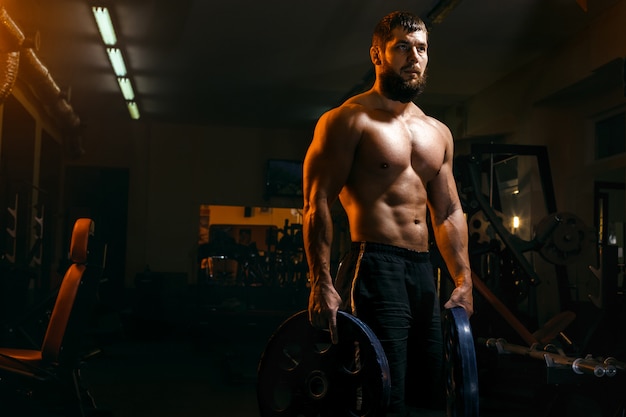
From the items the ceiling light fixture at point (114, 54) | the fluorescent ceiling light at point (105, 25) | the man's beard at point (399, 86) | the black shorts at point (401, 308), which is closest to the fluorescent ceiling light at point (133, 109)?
the ceiling light fixture at point (114, 54)

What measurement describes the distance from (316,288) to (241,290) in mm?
→ 8340

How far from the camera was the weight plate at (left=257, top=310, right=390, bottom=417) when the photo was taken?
176cm

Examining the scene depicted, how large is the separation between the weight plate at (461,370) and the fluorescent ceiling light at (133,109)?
815 centimetres

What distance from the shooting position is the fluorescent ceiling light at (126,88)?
26.7 ft

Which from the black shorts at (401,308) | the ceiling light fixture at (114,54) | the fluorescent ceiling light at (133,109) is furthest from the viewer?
the fluorescent ceiling light at (133,109)

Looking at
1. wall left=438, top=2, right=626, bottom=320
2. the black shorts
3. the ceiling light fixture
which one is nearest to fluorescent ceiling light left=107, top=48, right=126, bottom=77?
the ceiling light fixture

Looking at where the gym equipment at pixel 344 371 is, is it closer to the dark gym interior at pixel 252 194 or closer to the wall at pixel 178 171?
the dark gym interior at pixel 252 194

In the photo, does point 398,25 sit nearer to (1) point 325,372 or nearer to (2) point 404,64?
(2) point 404,64

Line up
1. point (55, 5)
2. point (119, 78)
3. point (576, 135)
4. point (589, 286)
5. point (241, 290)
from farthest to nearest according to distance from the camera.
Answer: point (241, 290)
point (119, 78)
point (576, 135)
point (55, 5)
point (589, 286)

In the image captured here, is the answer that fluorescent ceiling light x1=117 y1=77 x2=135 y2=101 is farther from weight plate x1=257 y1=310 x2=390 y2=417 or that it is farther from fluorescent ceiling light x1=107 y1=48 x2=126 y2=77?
weight plate x1=257 y1=310 x2=390 y2=417

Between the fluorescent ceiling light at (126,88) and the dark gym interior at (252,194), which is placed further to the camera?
the fluorescent ceiling light at (126,88)

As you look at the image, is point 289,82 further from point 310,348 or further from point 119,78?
point 310,348

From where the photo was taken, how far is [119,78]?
8039 mm

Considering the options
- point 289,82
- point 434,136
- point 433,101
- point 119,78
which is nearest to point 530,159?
point 433,101
